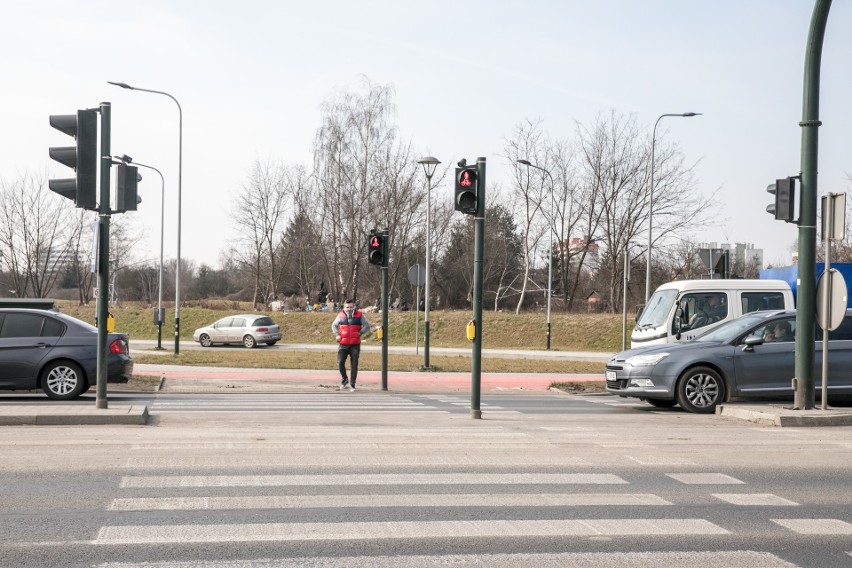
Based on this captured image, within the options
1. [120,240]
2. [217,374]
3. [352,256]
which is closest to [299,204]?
[352,256]

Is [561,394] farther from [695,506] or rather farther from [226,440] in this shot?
[695,506]

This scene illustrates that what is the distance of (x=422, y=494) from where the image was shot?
770cm

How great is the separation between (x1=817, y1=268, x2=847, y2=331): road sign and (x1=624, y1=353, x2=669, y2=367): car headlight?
8.35 feet

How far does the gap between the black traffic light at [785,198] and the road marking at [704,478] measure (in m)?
6.11

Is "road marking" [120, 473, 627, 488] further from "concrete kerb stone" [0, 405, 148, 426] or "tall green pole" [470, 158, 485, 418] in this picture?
"tall green pole" [470, 158, 485, 418]

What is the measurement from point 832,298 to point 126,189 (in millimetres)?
9630

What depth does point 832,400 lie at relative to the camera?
16.3 meters

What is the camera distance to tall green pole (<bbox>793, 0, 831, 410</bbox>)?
45.0ft

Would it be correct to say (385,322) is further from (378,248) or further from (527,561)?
(527,561)

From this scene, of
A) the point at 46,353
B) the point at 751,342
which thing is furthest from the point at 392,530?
the point at 46,353

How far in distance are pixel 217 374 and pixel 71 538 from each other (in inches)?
722

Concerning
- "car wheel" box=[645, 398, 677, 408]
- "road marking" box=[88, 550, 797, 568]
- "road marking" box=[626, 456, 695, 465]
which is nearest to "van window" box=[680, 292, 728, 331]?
"car wheel" box=[645, 398, 677, 408]

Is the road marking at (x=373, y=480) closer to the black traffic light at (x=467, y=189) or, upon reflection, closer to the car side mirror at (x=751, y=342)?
A: the black traffic light at (x=467, y=189)

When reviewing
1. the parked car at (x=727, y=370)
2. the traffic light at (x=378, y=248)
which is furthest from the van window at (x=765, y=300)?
the traffic light at (x=378, y=248)
